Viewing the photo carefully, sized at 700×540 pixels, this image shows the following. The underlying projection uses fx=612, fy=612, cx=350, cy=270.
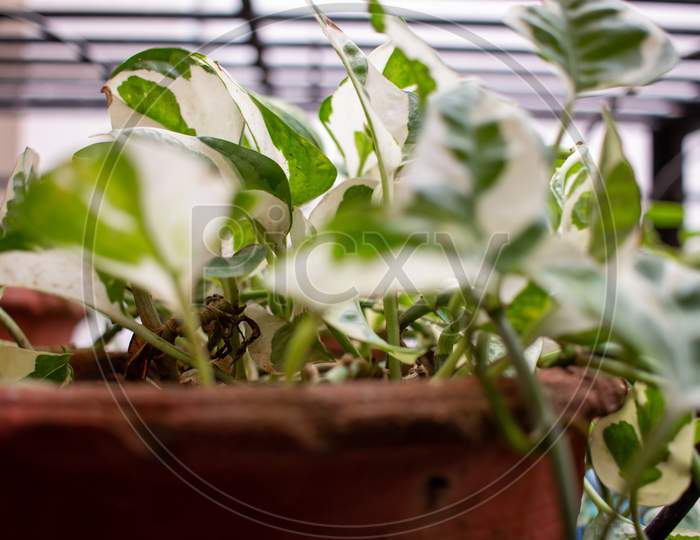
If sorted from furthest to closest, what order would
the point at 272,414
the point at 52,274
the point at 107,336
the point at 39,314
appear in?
the point at 39,314 → the point at 107,336 → the point at 52,274 → the point at 272,414

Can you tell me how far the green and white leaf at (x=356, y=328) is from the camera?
9.0 inches

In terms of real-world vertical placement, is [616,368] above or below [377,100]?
below

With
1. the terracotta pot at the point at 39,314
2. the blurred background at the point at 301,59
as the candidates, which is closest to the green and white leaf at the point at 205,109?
the terracotta pot at the point at 39,314

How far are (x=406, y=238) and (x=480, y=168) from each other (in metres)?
0.03

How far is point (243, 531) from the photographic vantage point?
0.19 m

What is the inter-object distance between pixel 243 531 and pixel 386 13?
0.20 metres

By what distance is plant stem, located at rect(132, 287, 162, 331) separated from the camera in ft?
0.99

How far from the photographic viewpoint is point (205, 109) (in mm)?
318

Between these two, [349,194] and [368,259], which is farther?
[349,194]

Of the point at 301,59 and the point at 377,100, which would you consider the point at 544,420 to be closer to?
the point at 377,100

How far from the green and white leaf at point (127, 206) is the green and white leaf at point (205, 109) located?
134mm

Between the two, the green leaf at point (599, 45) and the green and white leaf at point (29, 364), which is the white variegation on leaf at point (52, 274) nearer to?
the green and white leaf at point (29, 364)

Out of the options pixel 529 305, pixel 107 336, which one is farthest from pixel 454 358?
A: pixel 107 336

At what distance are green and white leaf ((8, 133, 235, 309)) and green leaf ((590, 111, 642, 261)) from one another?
0.12 m
